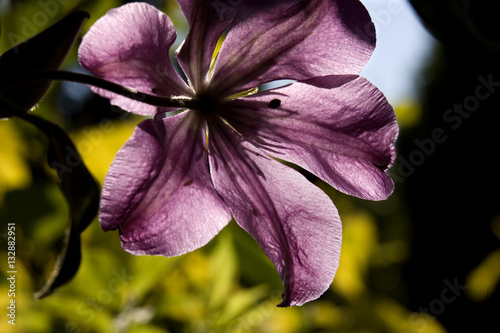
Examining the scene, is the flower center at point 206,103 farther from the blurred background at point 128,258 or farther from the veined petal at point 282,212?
the blurred background at point 128,258

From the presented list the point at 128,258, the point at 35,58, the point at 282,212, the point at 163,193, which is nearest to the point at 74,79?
the point at 35,58

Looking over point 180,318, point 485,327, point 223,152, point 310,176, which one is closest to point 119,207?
point 223,152

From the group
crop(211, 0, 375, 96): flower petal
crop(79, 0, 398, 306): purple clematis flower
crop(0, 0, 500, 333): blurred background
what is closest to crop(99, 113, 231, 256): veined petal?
crop(79, 0, 398, 306): purple clematis flower

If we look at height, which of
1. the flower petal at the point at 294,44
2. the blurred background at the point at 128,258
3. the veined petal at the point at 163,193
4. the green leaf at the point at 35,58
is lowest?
the blurred background at the point at 128,258

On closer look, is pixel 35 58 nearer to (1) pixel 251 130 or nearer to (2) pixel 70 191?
(2) pixel 70 191

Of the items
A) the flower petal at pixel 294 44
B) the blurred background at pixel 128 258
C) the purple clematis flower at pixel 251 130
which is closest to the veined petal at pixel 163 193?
the purple clematis flower at pixel 251 130

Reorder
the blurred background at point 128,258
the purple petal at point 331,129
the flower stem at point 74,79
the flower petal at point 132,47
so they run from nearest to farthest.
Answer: the flower stem at point 74,79 → the flower petal at point 132,47 → the purple petal at point 331,129 → the blurred background at point 128,258
